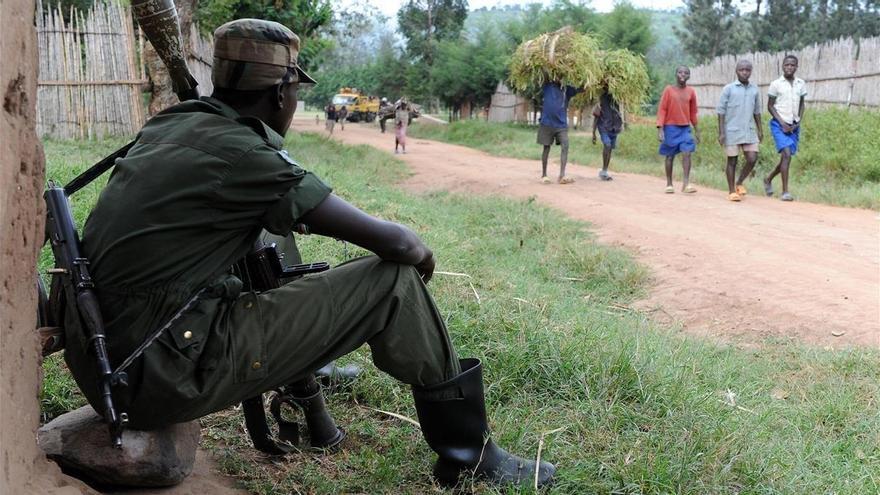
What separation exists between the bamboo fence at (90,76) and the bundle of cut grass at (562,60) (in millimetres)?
5496

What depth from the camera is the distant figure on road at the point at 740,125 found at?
9.91 meters

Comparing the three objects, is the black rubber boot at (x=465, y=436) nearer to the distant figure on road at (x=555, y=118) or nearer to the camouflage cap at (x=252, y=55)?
the camouflage cap at (x=252, y=55)

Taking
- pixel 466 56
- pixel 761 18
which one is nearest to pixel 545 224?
pixel 466 56

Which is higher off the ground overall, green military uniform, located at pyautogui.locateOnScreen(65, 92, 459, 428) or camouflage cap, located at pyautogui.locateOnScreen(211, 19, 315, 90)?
camouflage cap, located at pyautogui.locateOnScreen(211, 19, 315, 90)

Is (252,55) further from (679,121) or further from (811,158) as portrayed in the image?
(811,158)

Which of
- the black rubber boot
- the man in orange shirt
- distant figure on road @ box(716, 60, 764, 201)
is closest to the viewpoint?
the black rubber boot

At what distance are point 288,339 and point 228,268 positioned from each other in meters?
0.26

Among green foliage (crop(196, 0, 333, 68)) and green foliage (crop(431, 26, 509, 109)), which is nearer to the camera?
green foliage (crop(196, 0, 333, 68))

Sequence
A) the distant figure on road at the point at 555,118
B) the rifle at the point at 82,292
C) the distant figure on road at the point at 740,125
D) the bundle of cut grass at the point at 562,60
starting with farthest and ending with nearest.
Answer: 1. the bundle of cut grass at the point at 562,60
2. the distant figure on road at the point at 555,118
3. the distant figure on road at the point at 740,125
4. the rifle at the point at 82,292

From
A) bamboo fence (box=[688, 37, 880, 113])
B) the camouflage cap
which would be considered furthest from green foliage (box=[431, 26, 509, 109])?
the camouflage cap

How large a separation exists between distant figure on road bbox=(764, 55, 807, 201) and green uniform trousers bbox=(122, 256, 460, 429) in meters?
8.51

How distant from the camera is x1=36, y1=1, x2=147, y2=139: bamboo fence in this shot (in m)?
10.8

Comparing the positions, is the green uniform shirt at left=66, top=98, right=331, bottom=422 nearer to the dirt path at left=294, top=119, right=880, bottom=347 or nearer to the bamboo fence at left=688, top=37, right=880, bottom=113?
the dirt path at left=294, top=119, right=880, bottom=347

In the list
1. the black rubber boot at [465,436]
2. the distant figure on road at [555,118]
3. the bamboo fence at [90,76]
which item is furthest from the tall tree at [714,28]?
the black rubber boot at [465,436]
